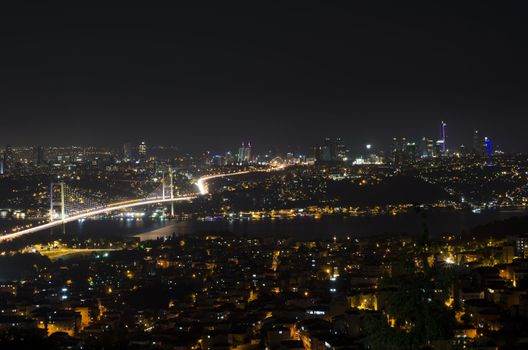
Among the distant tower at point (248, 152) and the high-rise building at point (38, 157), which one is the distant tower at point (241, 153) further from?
the high-rise building at point (38, 157)

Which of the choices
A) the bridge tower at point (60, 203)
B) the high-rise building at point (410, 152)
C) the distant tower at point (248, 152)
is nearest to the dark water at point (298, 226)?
the bridge tower at point (60, 203)

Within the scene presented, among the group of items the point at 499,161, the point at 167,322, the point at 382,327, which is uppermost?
the point at 499,161

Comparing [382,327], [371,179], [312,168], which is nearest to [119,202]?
[371,179]

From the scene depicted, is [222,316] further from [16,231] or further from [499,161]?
[499,161]

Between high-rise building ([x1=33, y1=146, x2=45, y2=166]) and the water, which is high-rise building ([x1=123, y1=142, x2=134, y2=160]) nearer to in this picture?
high-rise building ([x1=33, y1=146, x2=45, y2=166])

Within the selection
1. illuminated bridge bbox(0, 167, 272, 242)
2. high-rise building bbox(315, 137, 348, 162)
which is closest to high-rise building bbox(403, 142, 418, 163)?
high-rise building bbox(315, 137, 348, 162)

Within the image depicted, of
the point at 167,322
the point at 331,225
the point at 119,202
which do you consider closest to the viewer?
the point at 167,322
